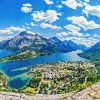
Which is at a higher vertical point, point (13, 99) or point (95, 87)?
point (95, 87)

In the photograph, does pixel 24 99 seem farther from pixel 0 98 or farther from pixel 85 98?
pixel 85 98

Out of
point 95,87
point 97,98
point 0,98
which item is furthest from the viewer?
point 0,98

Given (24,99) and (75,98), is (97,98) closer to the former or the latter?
(75,98)

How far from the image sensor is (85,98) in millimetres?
68062

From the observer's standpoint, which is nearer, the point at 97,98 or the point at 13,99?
the point at 97,98

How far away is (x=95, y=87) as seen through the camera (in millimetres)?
75875

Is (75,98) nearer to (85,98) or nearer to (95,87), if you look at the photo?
(85,98)

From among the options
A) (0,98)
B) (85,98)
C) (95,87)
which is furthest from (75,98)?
(0,98)

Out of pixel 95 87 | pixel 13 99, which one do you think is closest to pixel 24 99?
pixel 13 99

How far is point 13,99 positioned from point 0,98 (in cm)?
827

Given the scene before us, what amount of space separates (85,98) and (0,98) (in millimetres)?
116121

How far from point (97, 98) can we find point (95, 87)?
850cm

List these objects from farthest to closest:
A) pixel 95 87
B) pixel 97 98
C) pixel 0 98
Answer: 1. pixel 0 98
2. pixel 95 87
3. pixel 97 98

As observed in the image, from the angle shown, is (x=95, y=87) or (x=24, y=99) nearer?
(x=95, y=87)
